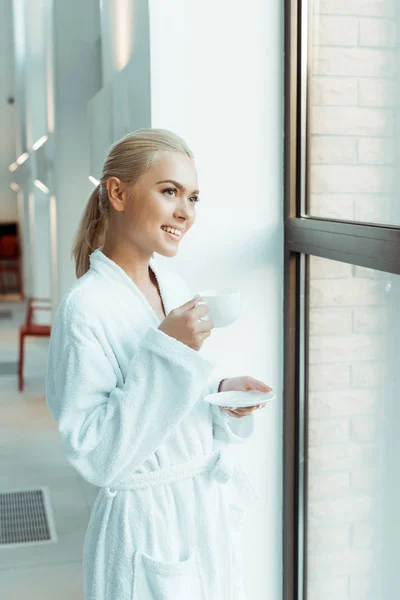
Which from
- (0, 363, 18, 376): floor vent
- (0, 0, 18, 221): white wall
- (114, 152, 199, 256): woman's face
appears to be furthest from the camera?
(0, 0, 18, 221): white wall

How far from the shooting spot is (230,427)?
160cm

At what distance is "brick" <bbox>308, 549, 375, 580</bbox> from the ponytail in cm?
89

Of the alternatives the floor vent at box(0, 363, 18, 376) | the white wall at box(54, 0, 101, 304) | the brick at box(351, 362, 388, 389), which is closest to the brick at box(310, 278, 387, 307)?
the brick at box(351, 362, 388, 389)

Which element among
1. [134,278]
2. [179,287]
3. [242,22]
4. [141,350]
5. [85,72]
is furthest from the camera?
[85,72]

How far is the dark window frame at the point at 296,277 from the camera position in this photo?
187 centimetres

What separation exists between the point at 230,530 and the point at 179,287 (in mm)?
496

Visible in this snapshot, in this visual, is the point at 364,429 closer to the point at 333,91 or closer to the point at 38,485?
the point at 333,91

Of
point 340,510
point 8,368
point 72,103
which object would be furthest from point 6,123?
point 340,510

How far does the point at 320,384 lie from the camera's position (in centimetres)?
192

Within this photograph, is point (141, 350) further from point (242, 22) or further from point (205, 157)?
point (242, 22)

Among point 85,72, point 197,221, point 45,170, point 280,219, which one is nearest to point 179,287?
point 197,221

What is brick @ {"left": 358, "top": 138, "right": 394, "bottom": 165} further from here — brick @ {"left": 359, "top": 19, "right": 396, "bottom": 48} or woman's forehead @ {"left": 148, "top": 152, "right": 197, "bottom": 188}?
woman's forehead @ {"left": 148, "top": 152, "right": 197, "bottom": 188}

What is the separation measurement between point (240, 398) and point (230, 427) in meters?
0.19

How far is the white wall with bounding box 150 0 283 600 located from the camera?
73.2 inches
